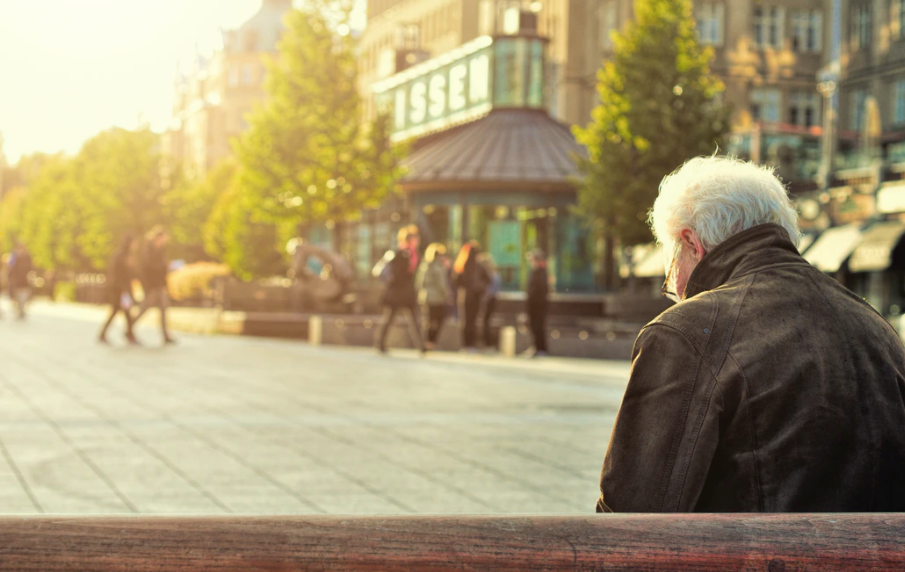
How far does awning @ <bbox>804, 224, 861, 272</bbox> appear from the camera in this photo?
37500 mm

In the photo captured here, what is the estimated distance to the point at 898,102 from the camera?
50.2m

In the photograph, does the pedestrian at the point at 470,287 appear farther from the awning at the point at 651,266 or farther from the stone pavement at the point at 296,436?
the awning at the point at 651,266

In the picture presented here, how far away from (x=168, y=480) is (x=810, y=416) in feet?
18.3

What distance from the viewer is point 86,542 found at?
1.72 meters

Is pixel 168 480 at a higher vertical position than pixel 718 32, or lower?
lower

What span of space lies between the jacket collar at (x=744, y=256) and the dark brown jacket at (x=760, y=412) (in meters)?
0.11

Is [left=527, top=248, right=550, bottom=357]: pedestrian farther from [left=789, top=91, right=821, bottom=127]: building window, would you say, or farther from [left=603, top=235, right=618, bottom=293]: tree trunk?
[left=789, top=91, right=821, bottom=127]: building window

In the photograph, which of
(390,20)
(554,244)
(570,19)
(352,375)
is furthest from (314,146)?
(390,20)

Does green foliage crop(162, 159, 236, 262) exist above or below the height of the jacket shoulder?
above

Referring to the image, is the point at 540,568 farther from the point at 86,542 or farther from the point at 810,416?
the point at 810,416

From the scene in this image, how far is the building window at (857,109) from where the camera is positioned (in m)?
51.8

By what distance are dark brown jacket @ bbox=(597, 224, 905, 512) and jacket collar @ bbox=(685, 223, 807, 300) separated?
11 cm

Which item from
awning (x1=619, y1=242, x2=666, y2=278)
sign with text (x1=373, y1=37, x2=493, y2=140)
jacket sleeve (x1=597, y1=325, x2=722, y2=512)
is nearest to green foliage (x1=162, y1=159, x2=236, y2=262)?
sign with text (x1=373, y1=37, x2=493, y2=140)

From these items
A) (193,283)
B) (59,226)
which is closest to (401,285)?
(193,283)
